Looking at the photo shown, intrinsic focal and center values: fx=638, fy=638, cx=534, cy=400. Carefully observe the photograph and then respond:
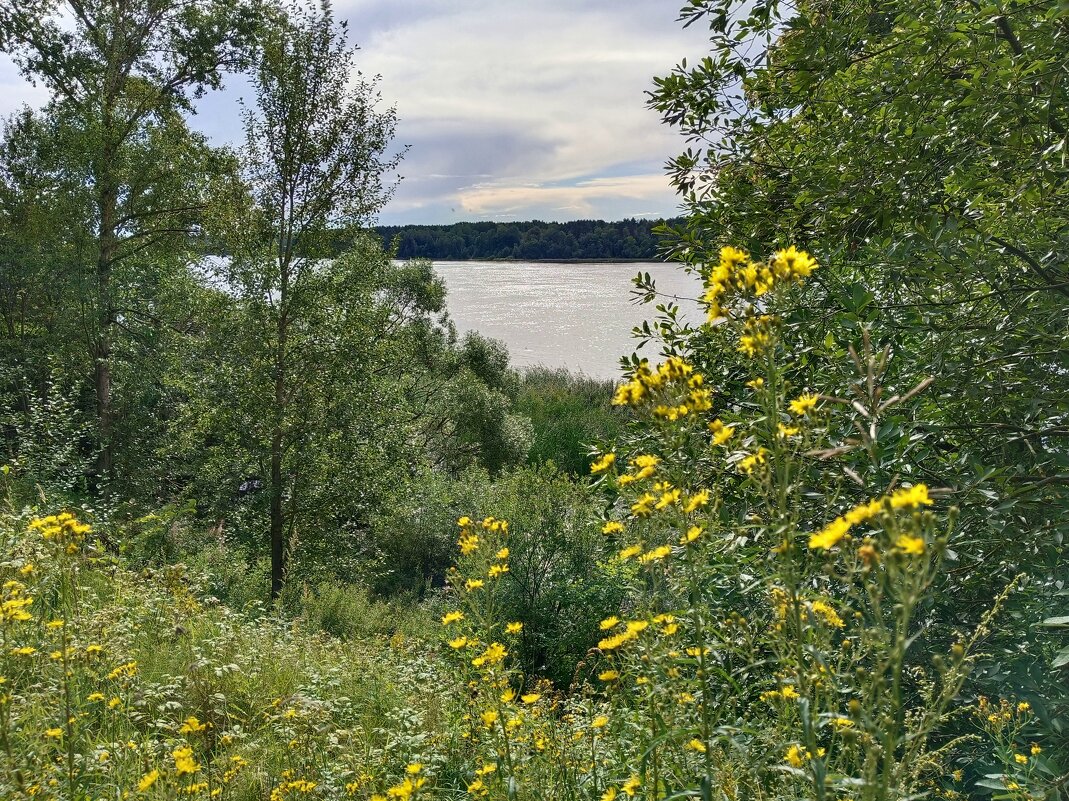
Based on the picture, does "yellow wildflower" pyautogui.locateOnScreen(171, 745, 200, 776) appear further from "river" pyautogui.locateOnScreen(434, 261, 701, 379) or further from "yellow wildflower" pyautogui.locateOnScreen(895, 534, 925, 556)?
"river" pyautogui.locateOnScreen(434, 261, 701, 379)

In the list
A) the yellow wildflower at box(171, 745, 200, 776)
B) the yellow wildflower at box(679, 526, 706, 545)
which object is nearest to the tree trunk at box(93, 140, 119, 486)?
the yellow wildflower at box(171, 745, 200, 776)

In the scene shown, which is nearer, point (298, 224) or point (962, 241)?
point (962, 241)

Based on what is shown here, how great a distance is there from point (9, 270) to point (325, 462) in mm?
7927

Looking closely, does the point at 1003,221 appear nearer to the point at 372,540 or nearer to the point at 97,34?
the point at 372,540

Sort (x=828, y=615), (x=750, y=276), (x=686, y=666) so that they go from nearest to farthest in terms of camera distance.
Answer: (x=750, y=276)
(x=828, y=615)
(x=686, y=666)

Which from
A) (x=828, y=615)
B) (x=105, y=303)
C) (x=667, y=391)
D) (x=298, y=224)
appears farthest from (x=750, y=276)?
(x=105, y=303)

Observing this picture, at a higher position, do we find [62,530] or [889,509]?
[889,509]

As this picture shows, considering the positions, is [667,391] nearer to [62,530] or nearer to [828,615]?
[828,615]

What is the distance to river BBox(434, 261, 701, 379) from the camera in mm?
27328

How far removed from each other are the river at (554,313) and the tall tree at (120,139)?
9126mm

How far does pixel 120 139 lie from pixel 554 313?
2981cm

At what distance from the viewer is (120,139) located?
10.6m

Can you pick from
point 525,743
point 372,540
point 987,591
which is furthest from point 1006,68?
point 372,540

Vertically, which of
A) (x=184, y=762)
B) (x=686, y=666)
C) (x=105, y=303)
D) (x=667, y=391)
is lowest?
(x=184, y=762)
